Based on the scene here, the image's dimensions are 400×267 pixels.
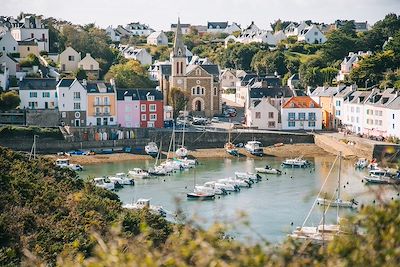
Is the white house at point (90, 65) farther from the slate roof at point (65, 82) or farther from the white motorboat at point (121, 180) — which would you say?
the white motorboat at point (121, 180)

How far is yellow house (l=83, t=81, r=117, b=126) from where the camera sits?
30859mm

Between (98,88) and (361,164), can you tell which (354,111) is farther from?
(98,88)

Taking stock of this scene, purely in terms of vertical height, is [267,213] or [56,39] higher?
[56,39]

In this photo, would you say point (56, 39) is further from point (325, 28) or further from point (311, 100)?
point (325, 28)

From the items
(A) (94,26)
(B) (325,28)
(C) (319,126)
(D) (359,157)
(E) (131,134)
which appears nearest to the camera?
(D) (359,157)

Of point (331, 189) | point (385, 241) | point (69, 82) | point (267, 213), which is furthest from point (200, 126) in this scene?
point (385, 241)

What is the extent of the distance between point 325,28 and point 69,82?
3488 cm

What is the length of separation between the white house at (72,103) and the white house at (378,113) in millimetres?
10823

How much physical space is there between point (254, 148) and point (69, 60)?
476 inches

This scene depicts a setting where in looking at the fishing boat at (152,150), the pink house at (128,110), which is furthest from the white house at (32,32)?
the fishing boat at (152,150)


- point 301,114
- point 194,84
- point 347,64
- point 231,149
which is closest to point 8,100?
point 231,149

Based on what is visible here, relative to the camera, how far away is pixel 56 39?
4188cm

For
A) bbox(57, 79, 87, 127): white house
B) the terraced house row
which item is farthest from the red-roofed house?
bbox(57, 79, 87, 127): white house

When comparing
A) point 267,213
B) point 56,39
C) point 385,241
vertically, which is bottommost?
point 267,213
